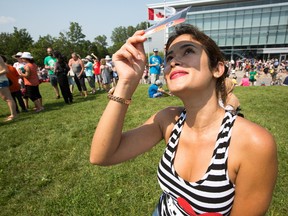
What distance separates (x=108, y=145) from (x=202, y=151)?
27.1 inches

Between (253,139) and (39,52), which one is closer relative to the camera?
(253,139)

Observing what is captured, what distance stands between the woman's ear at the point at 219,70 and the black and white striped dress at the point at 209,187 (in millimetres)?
313

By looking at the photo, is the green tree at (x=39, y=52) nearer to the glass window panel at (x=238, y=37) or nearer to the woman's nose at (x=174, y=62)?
the glass window panel at (x=238, y=37)

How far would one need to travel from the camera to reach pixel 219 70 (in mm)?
1619

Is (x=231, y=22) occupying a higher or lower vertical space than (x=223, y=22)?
lower

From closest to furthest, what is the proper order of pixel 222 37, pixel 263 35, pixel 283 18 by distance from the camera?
pixel 283 18, pixel 263 35, pixel 222 37

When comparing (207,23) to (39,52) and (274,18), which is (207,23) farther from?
(39,52)

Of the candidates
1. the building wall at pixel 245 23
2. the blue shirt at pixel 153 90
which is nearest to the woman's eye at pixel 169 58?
the blue shirt at pixel 153 90

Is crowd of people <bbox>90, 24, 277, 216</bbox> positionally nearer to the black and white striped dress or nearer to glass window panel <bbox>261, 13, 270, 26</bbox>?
the black and white striped dress

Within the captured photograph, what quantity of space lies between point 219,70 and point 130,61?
0.70m

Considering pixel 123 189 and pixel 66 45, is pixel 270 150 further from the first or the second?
pixel 66 45

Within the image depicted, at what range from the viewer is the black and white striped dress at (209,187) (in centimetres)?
132

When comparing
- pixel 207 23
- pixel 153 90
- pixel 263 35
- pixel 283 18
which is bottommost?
pixel 153 90

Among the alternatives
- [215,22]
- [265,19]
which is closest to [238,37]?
[265,19]
